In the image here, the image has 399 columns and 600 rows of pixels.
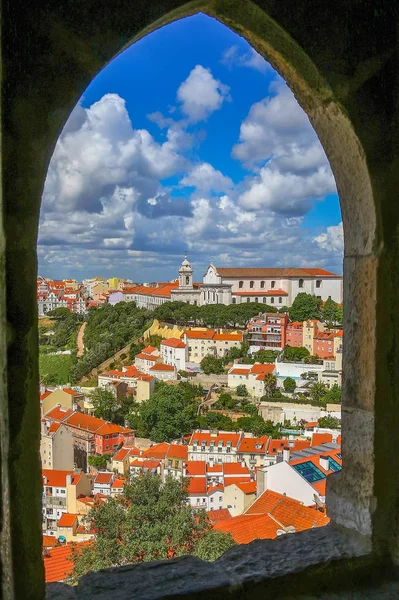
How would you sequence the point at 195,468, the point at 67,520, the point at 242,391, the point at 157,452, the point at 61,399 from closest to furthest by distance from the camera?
the point at 67,520, the point at 195,468, the point at 157,452, the point at 61,399, the point at 242,391

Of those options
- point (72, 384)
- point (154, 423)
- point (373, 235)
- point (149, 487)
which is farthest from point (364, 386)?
point (72, 384)

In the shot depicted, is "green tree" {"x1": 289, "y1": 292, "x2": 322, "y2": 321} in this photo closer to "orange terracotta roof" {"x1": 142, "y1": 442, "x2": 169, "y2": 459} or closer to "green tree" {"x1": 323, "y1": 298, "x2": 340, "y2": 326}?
"green tree" {"x1": 323, "y1": 298, "x2": 340, "y2": 326}

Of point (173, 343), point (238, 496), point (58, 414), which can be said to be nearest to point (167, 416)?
point (58, 414)

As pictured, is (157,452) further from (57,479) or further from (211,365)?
(211,365)

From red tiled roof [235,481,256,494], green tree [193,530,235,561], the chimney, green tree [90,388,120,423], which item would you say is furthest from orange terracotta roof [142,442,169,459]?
green tree [193,530,235,561]

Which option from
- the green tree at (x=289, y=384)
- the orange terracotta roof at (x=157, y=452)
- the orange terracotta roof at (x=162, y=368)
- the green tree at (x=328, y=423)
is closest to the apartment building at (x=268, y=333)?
the green tree at (x=289, y=384)

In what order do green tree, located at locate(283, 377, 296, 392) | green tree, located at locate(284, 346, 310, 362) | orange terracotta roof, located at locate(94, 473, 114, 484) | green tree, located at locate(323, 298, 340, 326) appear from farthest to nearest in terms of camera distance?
green tree, located at locate(323, 298, 340, 326)
green tree, located at locate(284, 346, 310, 362)
green tree, located at locate(283, 377, 296, 392)
orange terracotta roof, located at locate(94, 473, 114, 484)

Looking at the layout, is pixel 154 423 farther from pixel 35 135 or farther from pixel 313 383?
pixel 35 135
